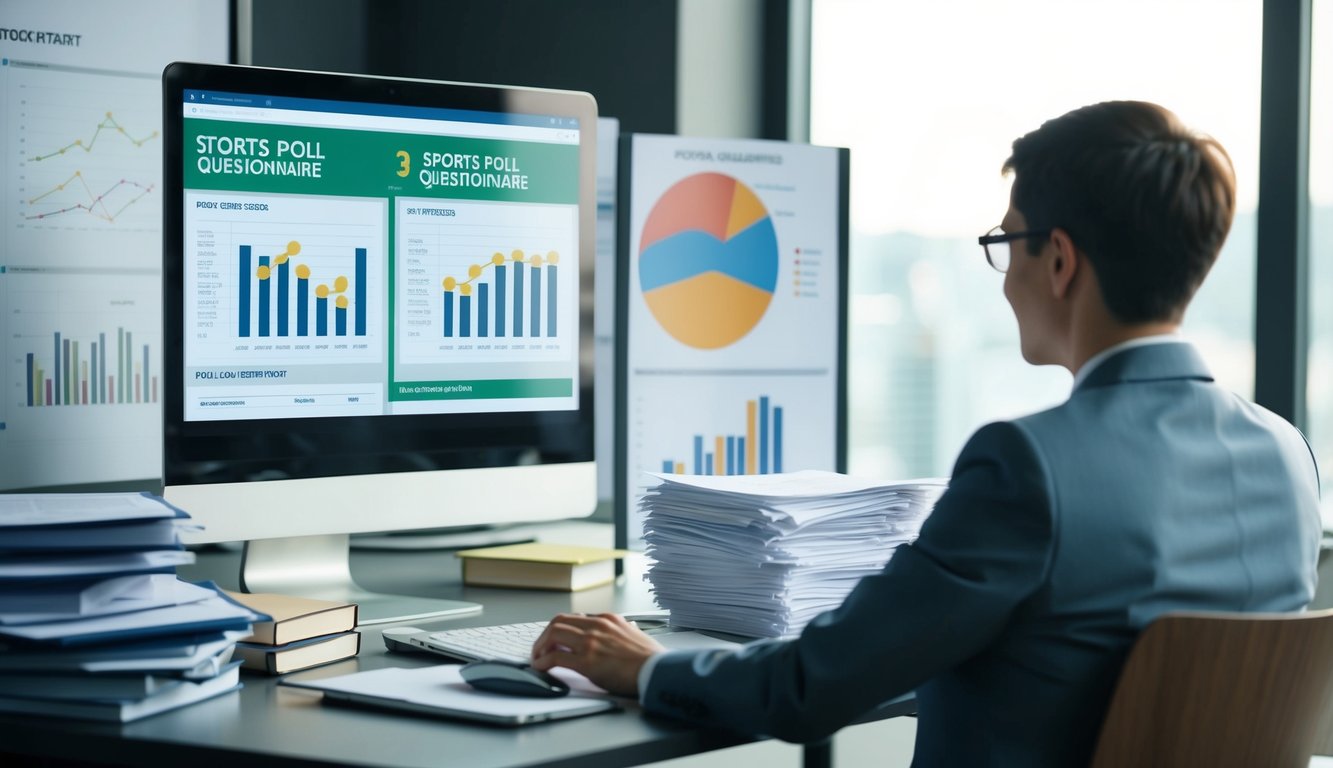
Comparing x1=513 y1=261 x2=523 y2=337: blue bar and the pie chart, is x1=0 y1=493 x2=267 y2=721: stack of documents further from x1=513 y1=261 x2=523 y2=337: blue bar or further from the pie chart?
the pie chart

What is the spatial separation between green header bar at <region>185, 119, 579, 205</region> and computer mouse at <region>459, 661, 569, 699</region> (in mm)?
Answer: 691

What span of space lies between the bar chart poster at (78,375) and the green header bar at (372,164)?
551mm

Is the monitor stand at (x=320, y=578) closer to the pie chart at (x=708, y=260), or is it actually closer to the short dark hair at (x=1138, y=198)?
the pie chart at (x=708, y=260)

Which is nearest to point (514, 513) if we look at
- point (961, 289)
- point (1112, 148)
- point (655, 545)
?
point (655, 545)

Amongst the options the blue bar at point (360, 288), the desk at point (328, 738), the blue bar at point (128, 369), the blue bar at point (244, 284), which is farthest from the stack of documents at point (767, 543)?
the blue bar at point (128, 369)

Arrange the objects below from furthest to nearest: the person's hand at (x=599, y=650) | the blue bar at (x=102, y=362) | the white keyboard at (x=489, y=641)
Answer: the blue bar at (x=102, y=362) < the white keyboard at (x=489, y=641) < the person's hand at (x=599, y=650)

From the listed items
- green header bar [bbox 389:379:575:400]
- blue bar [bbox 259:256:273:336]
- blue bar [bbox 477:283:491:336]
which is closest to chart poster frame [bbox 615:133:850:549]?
green header bar [bbox 389:379:575:400]

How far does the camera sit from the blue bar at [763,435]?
2.24 m

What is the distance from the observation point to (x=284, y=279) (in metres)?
1.61

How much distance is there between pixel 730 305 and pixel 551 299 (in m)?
0.50

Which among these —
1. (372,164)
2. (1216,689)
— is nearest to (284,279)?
(372,164)

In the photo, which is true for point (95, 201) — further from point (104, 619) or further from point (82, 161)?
point (104, 619)

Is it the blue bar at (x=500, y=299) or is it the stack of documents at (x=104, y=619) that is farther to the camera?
the blue bar at (x=500, y=299)

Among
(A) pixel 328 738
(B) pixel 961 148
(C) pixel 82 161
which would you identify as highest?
(B) pixel 961 148
